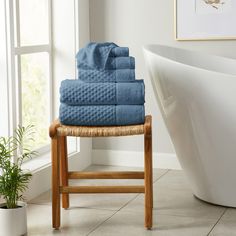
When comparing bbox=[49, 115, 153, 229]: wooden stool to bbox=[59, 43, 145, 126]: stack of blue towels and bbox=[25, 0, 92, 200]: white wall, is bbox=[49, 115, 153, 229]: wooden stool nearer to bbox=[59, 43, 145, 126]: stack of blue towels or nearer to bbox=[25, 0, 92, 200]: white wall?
bbox=[59, 43, 145, 126]: stack of blue towels

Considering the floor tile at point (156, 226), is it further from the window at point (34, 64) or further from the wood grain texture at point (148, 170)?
the window at point (34, 64)

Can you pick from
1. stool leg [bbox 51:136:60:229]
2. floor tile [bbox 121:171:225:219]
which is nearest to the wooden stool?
stool leg [bbox 51:136:60:229]

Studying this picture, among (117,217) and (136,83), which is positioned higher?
(136,83)

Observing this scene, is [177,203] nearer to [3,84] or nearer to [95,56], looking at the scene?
[95,56]

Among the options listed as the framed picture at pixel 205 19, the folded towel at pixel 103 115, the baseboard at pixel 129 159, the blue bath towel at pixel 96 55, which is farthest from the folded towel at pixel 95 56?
the baseboard at pixel 129 159

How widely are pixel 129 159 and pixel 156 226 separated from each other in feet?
4.25

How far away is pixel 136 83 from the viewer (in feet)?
9.53

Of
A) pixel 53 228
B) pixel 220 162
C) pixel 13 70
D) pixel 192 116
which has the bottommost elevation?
pixel 53 228

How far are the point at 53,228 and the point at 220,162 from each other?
0.87 meters

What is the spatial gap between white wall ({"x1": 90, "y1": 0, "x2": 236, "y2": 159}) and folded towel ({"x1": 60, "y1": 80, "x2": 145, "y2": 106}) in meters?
1.22

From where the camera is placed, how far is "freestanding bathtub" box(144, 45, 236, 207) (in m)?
2.91

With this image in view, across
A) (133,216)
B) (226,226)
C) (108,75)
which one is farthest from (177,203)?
(108,75)

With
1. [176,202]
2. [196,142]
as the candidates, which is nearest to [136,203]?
[176,202]

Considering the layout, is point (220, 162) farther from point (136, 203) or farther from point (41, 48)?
point (41, 48)
